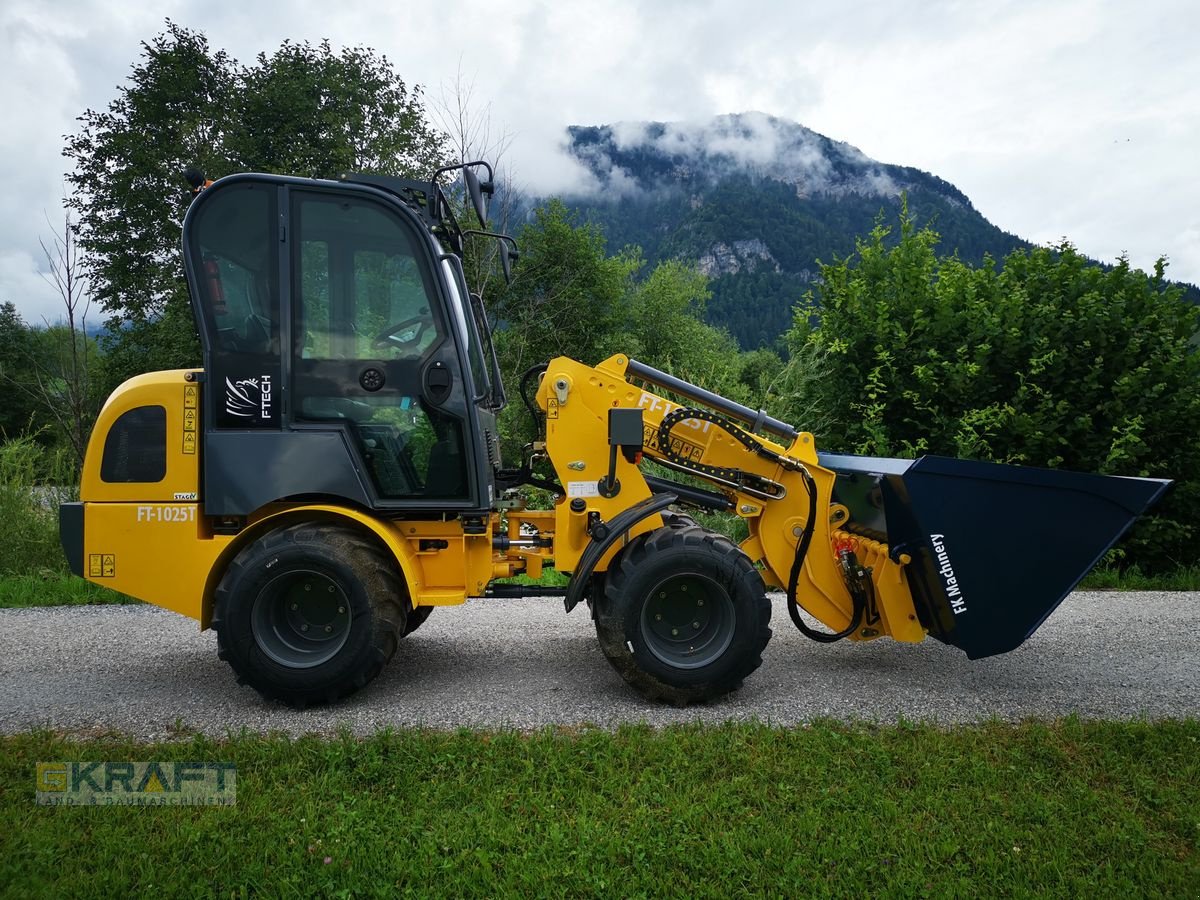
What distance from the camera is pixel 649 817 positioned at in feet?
10.2

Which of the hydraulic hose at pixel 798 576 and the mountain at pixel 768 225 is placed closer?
the hydraulic hose at pixel 798 576

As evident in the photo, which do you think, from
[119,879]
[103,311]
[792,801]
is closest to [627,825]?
[792,801]

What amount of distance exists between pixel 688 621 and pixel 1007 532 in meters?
1.80

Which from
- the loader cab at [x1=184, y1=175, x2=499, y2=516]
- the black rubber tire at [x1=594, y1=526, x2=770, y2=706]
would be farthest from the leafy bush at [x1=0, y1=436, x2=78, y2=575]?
the black rubber tire at [x1=594, y1=526, x2=770, y2=706]

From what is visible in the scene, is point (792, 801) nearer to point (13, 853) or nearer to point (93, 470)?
point (13, 853)

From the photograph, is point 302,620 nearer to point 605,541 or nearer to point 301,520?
point 301,520

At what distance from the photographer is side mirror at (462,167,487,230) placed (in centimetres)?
437

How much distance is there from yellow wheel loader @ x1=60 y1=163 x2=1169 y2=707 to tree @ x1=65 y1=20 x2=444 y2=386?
1698cm

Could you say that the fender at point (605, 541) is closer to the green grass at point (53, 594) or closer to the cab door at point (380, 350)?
the cab door at point (380, 350)

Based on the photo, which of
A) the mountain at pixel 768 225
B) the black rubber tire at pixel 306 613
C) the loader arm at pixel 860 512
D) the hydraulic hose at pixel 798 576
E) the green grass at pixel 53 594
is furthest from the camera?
the mountain at pixel 768 225

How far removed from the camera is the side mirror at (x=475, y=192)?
4367 millimetres

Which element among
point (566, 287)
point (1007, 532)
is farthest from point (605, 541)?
point (566, 287)

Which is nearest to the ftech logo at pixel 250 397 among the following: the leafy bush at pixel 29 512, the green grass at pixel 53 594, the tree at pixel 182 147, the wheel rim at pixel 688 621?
the wheel rim at pixel 688 621

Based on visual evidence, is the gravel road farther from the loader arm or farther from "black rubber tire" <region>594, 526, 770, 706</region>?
the loader arm
